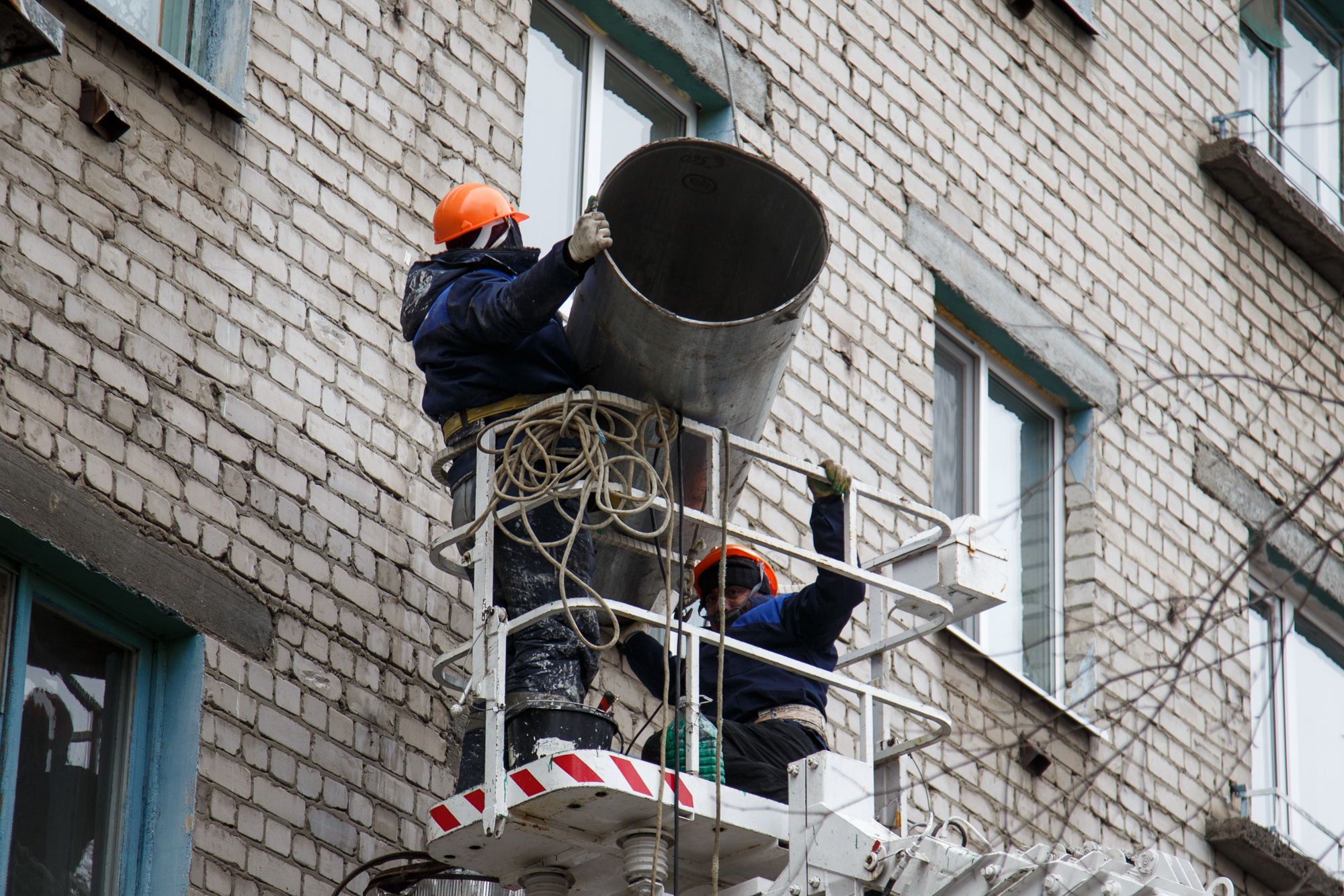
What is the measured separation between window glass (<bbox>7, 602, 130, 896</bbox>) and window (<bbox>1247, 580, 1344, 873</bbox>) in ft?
21.0

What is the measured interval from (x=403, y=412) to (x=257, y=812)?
1604mm

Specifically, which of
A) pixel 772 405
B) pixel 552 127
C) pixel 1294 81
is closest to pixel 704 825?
pixel 772 405

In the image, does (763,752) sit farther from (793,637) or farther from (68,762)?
(68,762)

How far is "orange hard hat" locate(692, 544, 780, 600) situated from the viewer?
→ 7.18 metres

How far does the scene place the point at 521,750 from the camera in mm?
5652

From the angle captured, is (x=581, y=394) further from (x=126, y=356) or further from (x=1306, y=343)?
(x=1306, y=343)

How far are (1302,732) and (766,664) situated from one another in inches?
239

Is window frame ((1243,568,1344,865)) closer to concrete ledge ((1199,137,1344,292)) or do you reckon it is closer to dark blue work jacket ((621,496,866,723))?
concrete ledge ((1199,137,1344,292))

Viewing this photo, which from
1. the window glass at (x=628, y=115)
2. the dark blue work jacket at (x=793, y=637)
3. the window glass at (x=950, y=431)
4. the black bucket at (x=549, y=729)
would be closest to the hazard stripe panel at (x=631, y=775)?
the black bucket at (x=549, y=729)

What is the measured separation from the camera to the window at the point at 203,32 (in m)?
7.14

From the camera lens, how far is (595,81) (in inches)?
348

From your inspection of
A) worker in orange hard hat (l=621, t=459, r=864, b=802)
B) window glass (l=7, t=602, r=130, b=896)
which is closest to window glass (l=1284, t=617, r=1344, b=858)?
worker in orange hard hat (l=621, t=459, r=864, b=802)

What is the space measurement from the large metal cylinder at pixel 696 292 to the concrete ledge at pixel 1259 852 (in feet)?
15.0

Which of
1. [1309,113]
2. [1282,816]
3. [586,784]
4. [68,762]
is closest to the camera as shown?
[586,784]
